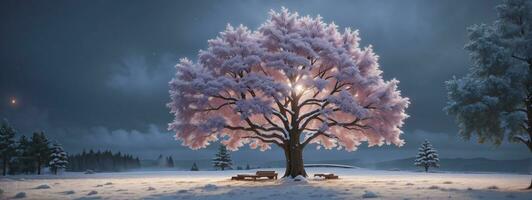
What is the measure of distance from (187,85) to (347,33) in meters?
11.4

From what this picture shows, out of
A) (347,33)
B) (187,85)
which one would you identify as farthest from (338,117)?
(187,85)

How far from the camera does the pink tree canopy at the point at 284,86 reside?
A: 1102 inches

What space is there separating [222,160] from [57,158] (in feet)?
73.9

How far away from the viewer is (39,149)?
62.3 m

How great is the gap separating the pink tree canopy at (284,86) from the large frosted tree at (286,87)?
0.20 feet

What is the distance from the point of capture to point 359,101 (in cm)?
2983

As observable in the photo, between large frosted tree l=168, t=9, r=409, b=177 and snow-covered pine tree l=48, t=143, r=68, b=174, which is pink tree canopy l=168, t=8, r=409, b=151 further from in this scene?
snow-covered pine tree l=48, t=143, r=68, b=174

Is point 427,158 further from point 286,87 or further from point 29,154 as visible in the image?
point 29,154

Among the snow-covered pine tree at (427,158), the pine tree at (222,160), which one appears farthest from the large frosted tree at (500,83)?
the pine tree at (222,160)

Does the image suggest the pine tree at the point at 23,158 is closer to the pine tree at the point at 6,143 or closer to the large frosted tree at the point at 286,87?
the pine tree at the point at 6,143

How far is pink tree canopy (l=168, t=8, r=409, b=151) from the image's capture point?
28.0 meters

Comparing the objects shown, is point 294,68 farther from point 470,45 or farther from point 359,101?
point 470,45

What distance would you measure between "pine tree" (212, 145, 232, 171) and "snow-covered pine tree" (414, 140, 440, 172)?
26442 millimetres

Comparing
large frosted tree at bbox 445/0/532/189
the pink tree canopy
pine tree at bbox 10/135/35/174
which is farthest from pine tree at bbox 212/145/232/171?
large frosted tree at bbox 445/0/532/189
